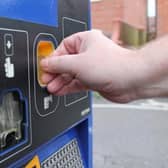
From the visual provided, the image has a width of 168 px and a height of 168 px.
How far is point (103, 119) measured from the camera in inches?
203

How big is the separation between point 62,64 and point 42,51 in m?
0.07

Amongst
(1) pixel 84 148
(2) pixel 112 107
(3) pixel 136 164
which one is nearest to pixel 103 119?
(2) pixel 112 107

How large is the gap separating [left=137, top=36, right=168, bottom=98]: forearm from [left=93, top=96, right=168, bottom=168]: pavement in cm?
262

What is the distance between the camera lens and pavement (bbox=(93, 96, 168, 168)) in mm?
3400

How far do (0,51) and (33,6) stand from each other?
16cm

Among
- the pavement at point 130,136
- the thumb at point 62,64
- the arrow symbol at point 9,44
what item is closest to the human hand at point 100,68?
the thumb at point 62,64

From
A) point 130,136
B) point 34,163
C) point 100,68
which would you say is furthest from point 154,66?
point 130,136

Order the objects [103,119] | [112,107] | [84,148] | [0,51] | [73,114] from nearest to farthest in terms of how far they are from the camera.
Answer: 1. [0,51]
2. [73,114]
3. [84,148]
4. [103,119]
5. [112,107]

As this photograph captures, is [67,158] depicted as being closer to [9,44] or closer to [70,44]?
[70,44]

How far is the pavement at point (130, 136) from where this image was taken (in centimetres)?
340

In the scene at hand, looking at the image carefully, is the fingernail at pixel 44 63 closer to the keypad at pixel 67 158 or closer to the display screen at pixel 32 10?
the display screen at pixel 32 10

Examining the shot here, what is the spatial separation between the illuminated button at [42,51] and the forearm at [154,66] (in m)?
0.21

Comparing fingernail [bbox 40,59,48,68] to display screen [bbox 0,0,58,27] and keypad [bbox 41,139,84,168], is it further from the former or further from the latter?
keypad [bbox 41,139,84,168]

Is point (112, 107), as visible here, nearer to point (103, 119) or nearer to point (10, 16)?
point (103, 119)
